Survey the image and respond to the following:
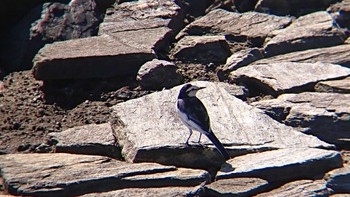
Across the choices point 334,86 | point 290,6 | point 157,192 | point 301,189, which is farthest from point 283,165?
point 290,6

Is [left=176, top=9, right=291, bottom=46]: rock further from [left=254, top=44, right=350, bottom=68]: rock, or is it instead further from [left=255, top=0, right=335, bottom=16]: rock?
[left=254, top=44, right=350, bottom=68]: rock

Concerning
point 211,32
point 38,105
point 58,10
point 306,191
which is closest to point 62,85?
point 38,105

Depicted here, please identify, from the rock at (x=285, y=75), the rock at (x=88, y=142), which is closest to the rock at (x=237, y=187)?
the rock at (x=88, y=142)

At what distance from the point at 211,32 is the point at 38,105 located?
2.62 metres

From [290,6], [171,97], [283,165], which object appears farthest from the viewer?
[290,6]

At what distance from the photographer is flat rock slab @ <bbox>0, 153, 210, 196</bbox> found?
5.64 metres

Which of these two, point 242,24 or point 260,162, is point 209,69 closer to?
point 242,24

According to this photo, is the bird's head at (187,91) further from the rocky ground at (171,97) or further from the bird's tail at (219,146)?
the bird's tail at (219,146)

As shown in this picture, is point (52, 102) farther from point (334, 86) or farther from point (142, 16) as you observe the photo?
point (334, 86)

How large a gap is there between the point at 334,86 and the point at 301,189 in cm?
220

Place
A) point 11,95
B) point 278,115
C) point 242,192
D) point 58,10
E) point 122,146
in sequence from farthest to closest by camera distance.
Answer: point 58,10
point 11,95
point 278,115
point 122,146
point 242,192

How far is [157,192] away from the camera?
5633mm

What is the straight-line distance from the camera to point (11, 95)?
304 inches

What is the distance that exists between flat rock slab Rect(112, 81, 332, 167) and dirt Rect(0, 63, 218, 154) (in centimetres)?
51
